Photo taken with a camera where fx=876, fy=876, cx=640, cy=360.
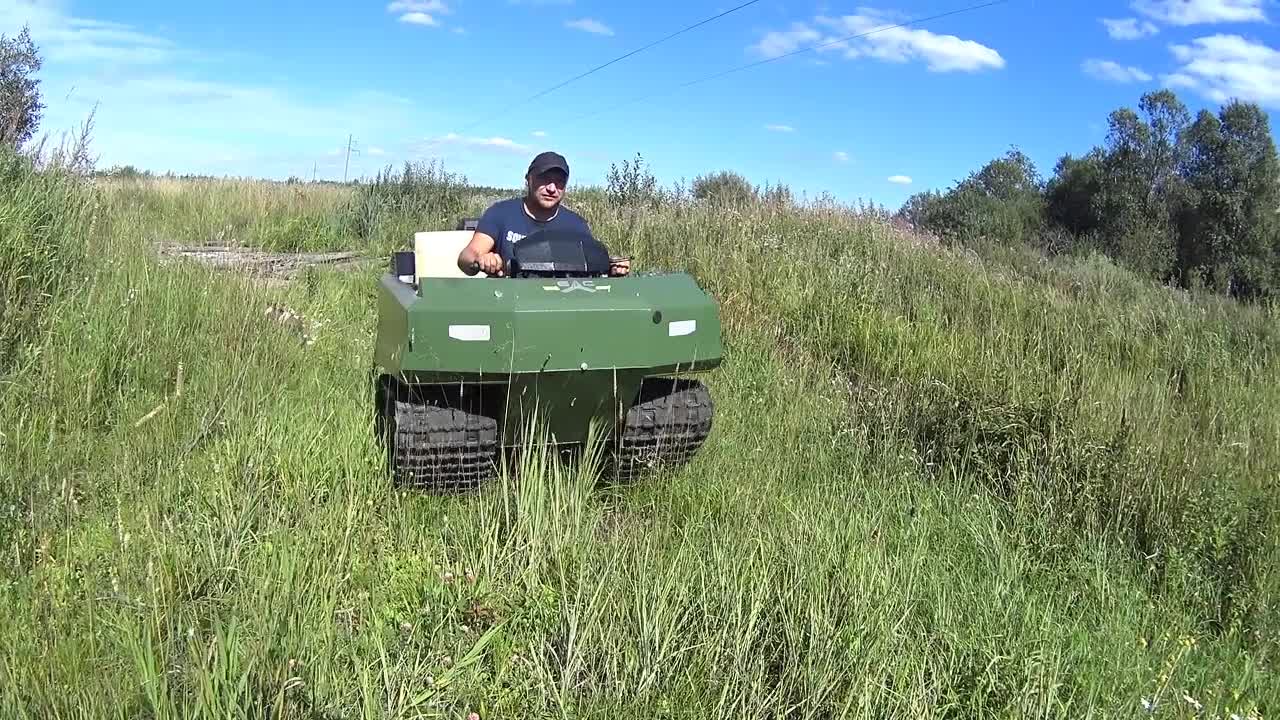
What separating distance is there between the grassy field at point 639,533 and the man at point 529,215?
1.00 meters

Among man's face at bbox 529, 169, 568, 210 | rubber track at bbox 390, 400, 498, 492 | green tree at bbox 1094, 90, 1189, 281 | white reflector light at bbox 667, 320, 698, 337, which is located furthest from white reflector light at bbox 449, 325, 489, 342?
green tree at bbox 1094, 90, 1189, 281

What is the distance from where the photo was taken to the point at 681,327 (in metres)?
3.35

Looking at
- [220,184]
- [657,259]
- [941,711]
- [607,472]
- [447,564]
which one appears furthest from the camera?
[220,184]

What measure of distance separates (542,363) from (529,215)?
5.39 feet

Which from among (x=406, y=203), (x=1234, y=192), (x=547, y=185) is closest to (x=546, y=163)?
(x=547, y=185)

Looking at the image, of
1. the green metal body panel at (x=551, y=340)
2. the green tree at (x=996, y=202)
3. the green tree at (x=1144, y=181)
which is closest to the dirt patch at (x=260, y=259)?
the green metal body panel at (x=551, y=340)

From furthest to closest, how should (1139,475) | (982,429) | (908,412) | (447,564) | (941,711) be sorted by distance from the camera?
(908,412) < (982,429) < (1139,475) < (447,564) < (941,711)

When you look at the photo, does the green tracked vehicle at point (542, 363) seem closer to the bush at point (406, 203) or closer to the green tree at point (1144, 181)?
the bush at point (406, 203)

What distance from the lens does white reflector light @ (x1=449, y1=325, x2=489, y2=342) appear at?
3057 mm

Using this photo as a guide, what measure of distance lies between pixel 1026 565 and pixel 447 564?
210 cm

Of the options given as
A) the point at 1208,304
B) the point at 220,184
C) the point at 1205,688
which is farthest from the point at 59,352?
the point at 220,184

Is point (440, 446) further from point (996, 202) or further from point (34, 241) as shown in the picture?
point (996, 202)

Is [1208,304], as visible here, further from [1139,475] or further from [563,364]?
[563,364]

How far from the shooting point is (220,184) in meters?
14.9
